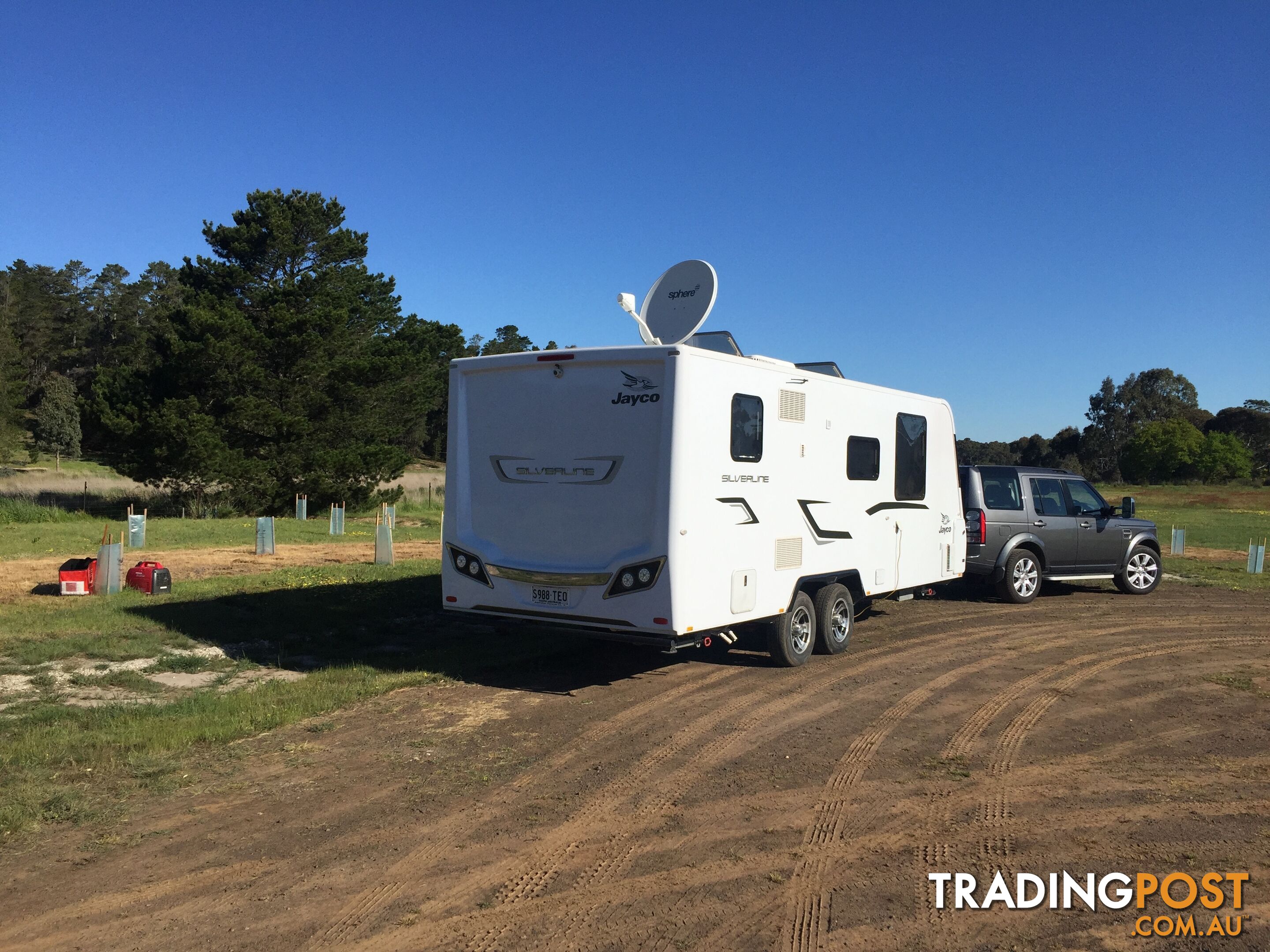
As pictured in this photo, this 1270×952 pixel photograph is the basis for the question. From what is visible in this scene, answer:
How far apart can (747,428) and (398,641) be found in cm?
487

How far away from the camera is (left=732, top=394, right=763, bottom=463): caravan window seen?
832cm

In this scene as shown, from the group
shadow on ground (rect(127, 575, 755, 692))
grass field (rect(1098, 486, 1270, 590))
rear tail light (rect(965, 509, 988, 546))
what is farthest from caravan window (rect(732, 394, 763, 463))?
grass field (rect(1098, 486, 1270, 590))

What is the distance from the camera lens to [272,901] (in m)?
4.20

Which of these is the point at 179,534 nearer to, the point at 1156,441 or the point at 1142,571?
the point at 1142,571

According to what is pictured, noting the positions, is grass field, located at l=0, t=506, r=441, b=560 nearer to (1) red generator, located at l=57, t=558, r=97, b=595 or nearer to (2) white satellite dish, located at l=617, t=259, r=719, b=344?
(1) red generator, located at l=57, t=558, r=97, b=595

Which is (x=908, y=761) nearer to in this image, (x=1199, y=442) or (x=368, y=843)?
(x=368, y=843)

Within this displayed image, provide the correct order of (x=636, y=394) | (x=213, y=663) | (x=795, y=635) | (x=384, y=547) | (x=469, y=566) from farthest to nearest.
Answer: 1. (x=384, y=547)
2. (x=795, y=635)
3. (x=213, y=663)
4. (x=469, y=566)
5. (x=636, y=394)

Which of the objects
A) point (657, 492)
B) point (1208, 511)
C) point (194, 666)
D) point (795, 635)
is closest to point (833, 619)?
point (795, 635)

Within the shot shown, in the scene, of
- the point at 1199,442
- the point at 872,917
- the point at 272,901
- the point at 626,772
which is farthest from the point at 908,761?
the point at 1199,442

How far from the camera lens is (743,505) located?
841 centimetres

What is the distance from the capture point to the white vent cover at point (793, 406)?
8953 mm

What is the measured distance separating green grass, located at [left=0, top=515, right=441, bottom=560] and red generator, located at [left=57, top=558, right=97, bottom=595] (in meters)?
5.18

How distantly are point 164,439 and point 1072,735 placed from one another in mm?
32281

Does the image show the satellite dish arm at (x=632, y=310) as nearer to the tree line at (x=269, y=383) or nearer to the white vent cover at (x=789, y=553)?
the white vent cover at (x=789, y=553)
